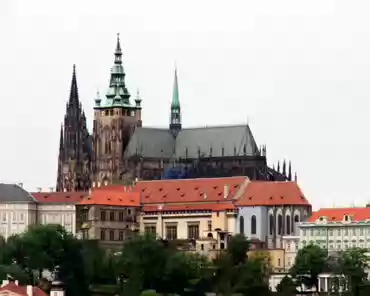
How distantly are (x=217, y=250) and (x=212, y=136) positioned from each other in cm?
2791

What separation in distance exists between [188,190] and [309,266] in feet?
86.2

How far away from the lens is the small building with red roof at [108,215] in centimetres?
15950

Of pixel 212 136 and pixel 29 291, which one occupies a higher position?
pixel 212 136

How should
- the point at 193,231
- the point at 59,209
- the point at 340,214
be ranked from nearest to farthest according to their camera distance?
the point at 340,214
the point at 193,231
the point at 59,209

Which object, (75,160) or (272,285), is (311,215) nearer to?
(272,285)

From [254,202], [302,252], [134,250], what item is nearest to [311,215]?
[254,202]

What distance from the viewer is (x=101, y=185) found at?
174 meters

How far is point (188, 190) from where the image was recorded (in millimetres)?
163875

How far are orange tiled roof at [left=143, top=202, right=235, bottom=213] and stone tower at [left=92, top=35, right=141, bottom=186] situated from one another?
38.8ft

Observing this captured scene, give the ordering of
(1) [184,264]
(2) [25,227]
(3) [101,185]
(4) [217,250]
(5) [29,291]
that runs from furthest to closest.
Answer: (3) [101,185], (2) [25,227], (4) [217,250], (1) [184,264], (5) [29,291]

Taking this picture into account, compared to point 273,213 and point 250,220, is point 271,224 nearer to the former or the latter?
point 273,213

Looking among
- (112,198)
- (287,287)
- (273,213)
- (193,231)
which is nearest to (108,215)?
(112,198)

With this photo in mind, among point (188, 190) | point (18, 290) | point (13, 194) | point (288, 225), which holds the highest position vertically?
point (188, 190)

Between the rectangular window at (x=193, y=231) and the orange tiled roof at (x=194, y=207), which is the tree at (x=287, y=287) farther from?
the rectangular window at (x=193, y=231)
